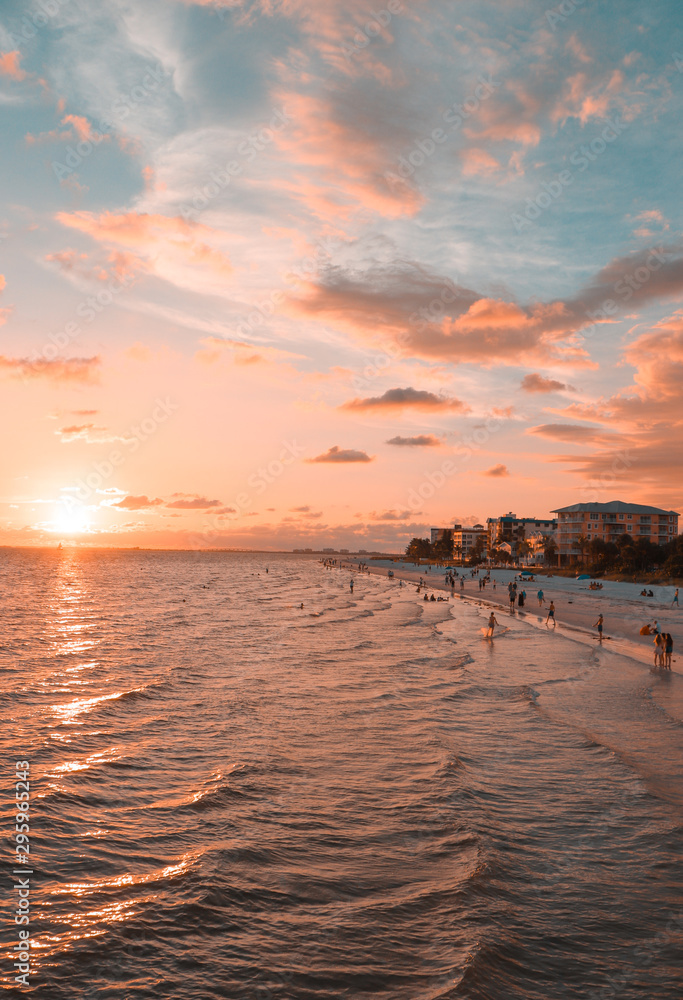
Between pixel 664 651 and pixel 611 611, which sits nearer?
pixel 664 651

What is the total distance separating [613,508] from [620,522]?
415 centimetres

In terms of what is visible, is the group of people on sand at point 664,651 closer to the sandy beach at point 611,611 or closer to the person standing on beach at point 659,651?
the person standing on beach at point 659,651

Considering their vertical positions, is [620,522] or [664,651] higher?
[620,522]

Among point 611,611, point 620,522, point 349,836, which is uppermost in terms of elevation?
point 620,522

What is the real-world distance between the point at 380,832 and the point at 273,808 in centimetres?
289

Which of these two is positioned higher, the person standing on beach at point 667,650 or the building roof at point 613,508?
the building roof at point 613,508

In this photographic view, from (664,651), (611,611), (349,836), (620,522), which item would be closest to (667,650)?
(664,651)

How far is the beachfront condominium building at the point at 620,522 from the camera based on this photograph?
545 feet

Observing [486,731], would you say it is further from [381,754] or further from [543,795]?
[543,795]

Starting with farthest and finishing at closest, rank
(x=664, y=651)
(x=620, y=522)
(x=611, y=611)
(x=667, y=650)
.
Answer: (x=620, y=522)
(x=611, y=611)
(x=664, y=651)
(x=667, y=650)

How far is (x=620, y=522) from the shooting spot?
546 feet

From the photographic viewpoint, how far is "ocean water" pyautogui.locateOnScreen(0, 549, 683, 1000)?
9383 millimetres

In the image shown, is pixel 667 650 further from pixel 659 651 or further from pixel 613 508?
pixel 613 508

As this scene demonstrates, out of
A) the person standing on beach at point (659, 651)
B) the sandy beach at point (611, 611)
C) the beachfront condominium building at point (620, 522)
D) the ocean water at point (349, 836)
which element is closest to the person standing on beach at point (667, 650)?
the person standing on beach at point (659, 651)
